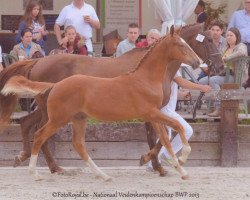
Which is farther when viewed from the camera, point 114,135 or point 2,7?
point 2,7

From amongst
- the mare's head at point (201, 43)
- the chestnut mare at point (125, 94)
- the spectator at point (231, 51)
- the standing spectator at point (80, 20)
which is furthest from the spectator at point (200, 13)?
the chestnut mare at point (125, 94)

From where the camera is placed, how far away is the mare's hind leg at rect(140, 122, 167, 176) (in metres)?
9.98

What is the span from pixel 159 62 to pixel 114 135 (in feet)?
6.78

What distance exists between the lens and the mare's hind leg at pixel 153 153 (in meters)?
9.98

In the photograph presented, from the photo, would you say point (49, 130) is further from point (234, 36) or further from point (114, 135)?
point (234, 36)

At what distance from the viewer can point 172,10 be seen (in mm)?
12789

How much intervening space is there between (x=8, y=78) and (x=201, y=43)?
2422 millimetres

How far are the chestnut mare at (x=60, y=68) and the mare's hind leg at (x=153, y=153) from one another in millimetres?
60

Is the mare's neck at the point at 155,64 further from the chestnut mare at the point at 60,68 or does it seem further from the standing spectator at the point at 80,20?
the standing spectator at the point at 80,20

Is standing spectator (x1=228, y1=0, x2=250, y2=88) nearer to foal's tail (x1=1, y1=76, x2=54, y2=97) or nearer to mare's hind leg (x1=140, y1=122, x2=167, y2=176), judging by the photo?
mare's hind leg (x1=140, y1=122, x2=167, y2=176)

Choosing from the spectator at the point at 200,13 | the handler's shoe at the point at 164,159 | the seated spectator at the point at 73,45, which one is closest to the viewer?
the handler's shoe at the point at 164,159

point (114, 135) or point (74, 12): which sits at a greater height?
point (74, 12)

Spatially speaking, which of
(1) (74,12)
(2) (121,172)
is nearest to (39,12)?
(1) (74,12)

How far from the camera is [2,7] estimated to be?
17.0m
